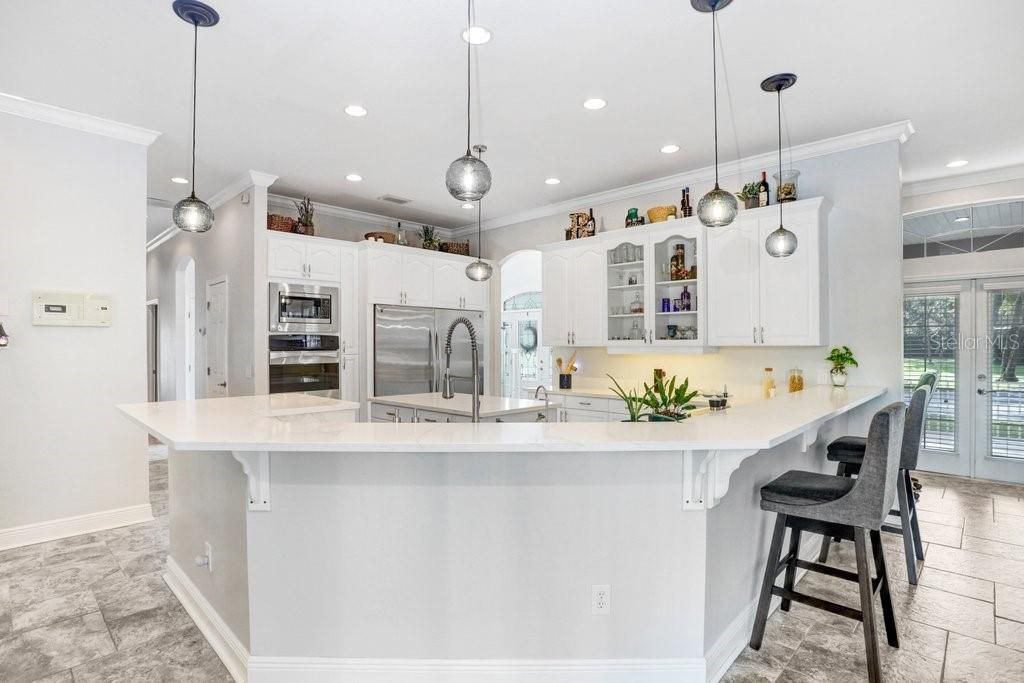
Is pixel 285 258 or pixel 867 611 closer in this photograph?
pixel 867 611

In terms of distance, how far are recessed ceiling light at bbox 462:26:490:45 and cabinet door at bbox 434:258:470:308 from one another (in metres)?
3.60

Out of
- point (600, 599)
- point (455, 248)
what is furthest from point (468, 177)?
point (455, 248)

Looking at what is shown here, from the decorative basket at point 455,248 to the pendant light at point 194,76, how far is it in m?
3.63

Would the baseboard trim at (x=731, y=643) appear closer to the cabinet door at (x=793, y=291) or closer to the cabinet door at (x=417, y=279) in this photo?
the cabinet door at (x=793, y=291)

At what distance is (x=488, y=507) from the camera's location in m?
1.98

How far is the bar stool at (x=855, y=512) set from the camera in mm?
2041

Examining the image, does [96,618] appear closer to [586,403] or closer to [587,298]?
[586,403]

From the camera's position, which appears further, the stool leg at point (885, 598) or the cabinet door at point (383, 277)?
the cabinet door at point (383, 277)

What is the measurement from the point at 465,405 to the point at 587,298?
2056 millimetres

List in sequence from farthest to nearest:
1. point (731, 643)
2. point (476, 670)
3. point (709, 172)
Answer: point (709, 172) → point (731, 643) → point (476, 670)

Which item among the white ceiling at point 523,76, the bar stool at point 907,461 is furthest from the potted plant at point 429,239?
the bar stool at point 907,461

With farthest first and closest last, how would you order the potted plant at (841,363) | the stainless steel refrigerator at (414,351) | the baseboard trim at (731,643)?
the stainless steel refrigerator at (414,351) → the potted plant at (841,363) → the baseboard trim at (731,643)

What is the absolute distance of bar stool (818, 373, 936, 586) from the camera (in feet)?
9.80

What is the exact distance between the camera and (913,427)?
3.04 m
